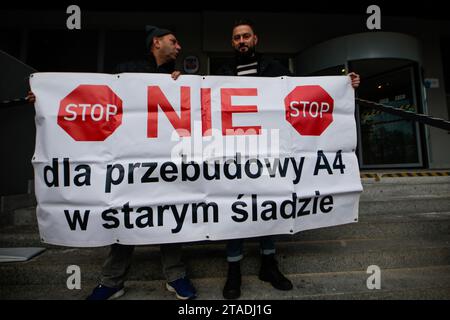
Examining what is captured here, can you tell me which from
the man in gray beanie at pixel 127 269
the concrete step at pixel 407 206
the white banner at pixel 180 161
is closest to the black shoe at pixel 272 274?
the white banner at pixel 180 161

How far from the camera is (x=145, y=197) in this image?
1.87 meters

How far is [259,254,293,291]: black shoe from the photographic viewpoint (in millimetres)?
1954

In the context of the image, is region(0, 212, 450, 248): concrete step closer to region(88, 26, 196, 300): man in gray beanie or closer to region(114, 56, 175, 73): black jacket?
region(88, 26, 196, 300): man in gray beanie

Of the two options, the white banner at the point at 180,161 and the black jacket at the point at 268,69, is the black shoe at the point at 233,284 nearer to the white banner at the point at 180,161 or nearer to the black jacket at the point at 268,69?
the white banner at the point at 180,161

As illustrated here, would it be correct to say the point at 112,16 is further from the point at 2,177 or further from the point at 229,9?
the point at 2,177

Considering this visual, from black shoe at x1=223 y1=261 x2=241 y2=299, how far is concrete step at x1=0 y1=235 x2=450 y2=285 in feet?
0.92

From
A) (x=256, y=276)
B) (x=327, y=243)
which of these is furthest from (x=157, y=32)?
(x=327, y=243)

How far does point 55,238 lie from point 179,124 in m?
1.18

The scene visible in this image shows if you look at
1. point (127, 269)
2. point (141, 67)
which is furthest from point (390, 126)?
point (127, 269)

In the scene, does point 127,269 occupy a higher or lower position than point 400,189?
lower

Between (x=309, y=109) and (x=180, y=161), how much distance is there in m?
1.09

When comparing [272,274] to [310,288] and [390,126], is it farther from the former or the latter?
[390,126]

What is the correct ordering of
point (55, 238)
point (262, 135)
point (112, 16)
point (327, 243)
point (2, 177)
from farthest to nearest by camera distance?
point (112, 16) < point (2, 177) < point (327, 243) < point (262, 135) < point (55, 238)

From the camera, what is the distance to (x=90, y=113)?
75.5 inches
